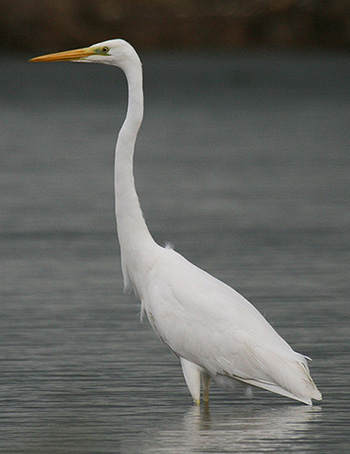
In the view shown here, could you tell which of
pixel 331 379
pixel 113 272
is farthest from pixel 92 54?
pixel 113 272

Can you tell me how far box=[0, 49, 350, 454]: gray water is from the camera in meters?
6.21

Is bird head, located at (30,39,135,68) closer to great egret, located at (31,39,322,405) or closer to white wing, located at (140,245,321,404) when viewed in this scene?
great egret, located at (31,39,322,405)

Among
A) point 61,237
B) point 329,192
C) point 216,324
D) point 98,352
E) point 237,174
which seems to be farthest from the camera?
point 237,174

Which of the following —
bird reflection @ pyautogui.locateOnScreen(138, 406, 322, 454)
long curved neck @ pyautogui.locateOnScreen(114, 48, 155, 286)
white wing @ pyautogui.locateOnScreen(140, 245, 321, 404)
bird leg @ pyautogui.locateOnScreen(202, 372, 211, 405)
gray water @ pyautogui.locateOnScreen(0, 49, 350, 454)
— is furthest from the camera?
long curved neck @ pyautogui.locateOnScreen(114, 48, 155, 286)

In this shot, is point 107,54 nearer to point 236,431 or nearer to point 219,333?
point 219,333

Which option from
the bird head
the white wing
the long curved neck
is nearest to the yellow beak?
the bird head

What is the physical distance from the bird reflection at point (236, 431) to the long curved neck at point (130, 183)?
0.97 metres

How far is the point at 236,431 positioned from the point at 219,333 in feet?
2.08

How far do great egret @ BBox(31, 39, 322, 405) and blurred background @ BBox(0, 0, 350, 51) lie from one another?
173 ft

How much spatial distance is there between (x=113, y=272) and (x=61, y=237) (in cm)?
176

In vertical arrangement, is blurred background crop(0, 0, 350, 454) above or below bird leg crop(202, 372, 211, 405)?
below

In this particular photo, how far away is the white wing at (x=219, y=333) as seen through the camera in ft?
21.2

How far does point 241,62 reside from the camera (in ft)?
187

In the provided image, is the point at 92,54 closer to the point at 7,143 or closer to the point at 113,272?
the point at 113,272
